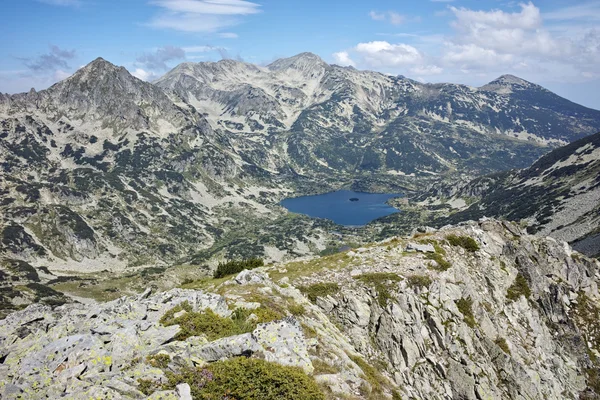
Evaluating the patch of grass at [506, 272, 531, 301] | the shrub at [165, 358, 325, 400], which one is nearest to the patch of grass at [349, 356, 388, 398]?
the shrub at [165, 358, 325, 400]

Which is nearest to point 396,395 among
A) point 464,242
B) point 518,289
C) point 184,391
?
point 184,391

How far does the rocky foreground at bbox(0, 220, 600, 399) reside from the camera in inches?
699

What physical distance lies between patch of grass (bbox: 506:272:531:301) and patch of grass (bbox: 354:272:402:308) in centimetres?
2156

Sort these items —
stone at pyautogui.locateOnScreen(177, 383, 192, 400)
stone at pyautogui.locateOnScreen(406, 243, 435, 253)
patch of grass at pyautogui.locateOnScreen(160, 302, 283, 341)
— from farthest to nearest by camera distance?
stone at pyautogui.locateOnScreen(406, 243, 435, 253) → patch of grass at pyautogui.locateOnScreen(160, 302, 283, 341) → stone at pyautogui.locateOnScreen(177, 383, 192, 400)

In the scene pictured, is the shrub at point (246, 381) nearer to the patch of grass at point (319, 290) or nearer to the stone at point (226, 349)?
the stone at point (226, 349)

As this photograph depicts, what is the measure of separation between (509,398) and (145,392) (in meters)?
37.4

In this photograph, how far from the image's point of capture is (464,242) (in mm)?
52344

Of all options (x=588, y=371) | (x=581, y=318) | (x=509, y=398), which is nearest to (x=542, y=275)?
(x=581, y=318)

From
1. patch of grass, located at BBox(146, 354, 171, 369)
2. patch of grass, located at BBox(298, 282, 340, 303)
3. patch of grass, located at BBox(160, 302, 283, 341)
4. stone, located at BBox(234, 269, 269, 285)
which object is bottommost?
patch of grass, located at BBox(298, 282, 340, 303)

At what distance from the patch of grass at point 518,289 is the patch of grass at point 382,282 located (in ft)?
70.7

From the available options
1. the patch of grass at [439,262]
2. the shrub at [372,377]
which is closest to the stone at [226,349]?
the shrub at [372,377]

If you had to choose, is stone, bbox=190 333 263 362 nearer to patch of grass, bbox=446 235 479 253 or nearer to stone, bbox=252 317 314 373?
stone, bbox=252 317 314 373

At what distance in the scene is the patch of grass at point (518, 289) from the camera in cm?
4974

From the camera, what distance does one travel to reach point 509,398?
36.8 meters
